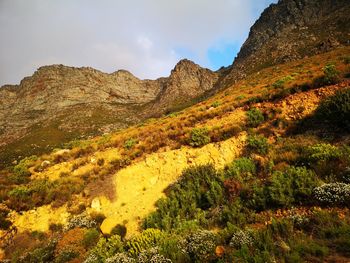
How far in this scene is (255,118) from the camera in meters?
15.0

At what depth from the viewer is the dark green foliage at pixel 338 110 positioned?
35.0 feet

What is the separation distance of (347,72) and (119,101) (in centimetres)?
13033

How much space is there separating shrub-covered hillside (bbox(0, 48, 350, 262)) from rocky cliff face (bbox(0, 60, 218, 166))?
78.6 meters

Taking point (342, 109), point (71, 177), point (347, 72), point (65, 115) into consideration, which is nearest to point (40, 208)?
point (71, 177)

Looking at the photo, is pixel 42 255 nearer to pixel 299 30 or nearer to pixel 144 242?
pixel 144 242

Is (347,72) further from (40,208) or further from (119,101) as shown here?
(119,101)

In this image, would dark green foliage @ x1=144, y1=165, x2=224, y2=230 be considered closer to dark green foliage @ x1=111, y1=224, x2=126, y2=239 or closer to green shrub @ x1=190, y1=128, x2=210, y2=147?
dark green foliage @ x1=111, y1=224, x2=126, y2=239

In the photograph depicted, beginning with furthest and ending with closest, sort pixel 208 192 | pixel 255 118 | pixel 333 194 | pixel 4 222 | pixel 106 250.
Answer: pixel 255 118, pixel 4 222, pixel 208 192, pixel 106 250, pixel 333 194

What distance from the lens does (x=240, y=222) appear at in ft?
24.9

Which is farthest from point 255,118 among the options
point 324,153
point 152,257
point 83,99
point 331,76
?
point 83,99

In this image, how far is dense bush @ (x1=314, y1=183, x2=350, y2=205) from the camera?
6.64 meters

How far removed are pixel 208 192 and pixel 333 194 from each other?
4.17 meters

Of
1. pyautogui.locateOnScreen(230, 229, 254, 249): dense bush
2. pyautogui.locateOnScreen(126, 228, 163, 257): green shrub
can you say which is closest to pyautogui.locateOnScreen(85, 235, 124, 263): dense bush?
pyautogui.locateOnScreen(126, 228, 163, 257): green shrub

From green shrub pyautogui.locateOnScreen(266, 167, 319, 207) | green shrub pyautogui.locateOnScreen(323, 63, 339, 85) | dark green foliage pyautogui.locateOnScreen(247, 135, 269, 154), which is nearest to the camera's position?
green shrub pyautogui.locateOnScreen(266, 167, 319, 207)
